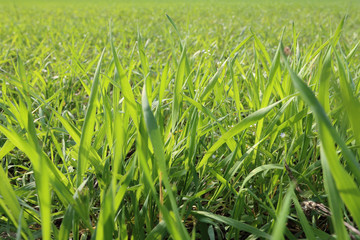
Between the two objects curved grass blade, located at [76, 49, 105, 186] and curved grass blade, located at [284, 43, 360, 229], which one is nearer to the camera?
curved grass blade, located at [284, 43, 360, 229]

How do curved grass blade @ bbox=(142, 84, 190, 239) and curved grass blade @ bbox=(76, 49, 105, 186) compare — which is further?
curved grass blade @ bbox=(76, 49, 105, 186)

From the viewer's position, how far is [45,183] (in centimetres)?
39

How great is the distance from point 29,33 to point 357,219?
3.41 metres

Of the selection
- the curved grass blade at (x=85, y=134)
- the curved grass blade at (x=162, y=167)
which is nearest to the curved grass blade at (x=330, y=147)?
the curved grass blade at (x=162, y=167)

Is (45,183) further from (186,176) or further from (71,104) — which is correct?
(71,104)

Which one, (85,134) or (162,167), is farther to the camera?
(85,134)

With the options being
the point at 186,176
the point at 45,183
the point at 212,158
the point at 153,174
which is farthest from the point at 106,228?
the point at 212,158

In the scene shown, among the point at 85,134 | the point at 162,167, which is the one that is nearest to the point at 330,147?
the point at 162,167

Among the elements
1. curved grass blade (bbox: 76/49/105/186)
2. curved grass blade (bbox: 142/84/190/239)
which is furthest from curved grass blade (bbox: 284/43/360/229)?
curved grass blade (bbox: 76/49/105/186)

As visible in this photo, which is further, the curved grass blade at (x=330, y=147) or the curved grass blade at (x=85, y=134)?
the curved grass blade at (x=85, y=134)

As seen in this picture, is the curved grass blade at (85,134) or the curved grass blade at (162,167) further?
the curved grass blade at (85,134)

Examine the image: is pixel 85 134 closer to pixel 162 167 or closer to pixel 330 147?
pixel 162 167

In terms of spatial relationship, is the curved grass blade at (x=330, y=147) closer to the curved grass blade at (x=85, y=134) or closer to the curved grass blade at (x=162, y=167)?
the curved grass blade at (x=162, y=167)

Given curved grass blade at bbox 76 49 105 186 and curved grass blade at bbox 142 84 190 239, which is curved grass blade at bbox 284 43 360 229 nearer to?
curved grass blade at bbox 142 84 190 239
